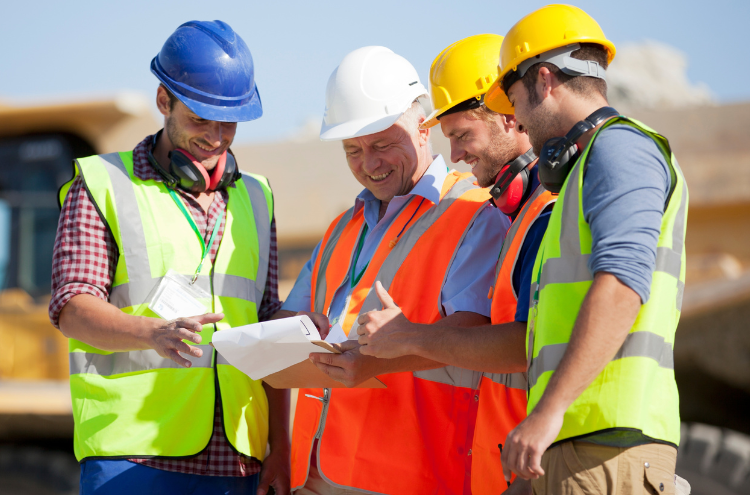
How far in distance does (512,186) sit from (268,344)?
1.05 m

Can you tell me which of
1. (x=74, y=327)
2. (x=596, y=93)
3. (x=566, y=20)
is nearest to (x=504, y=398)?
(x=596, y=93)

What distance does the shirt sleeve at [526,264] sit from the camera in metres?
2.21

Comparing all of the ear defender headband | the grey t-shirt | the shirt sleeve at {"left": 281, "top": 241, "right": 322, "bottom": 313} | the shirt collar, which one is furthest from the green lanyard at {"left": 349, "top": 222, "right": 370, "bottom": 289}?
the grey t-shirt

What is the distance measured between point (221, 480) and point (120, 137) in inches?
257

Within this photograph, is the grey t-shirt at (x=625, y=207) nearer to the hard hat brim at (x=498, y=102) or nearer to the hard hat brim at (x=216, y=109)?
the hard hat brim at (x=498, y=102)

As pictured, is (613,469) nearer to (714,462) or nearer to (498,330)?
(498,330)

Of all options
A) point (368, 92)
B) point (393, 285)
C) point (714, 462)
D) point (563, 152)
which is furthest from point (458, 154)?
point (714, 462)

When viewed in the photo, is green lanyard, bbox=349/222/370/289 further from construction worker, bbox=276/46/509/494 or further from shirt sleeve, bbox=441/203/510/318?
shirt sleeve, bbox=441/203/510/318

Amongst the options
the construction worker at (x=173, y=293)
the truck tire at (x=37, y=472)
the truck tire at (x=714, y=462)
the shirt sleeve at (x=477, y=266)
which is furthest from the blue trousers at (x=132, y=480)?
the truck tire at (x=37, y=472)

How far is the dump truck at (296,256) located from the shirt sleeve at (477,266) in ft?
12.6

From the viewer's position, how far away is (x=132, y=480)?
8.59 feet

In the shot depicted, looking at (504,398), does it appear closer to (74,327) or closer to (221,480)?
(221,480)

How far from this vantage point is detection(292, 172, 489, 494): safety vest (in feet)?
8.36

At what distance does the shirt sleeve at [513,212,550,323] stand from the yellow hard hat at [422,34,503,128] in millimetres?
748
